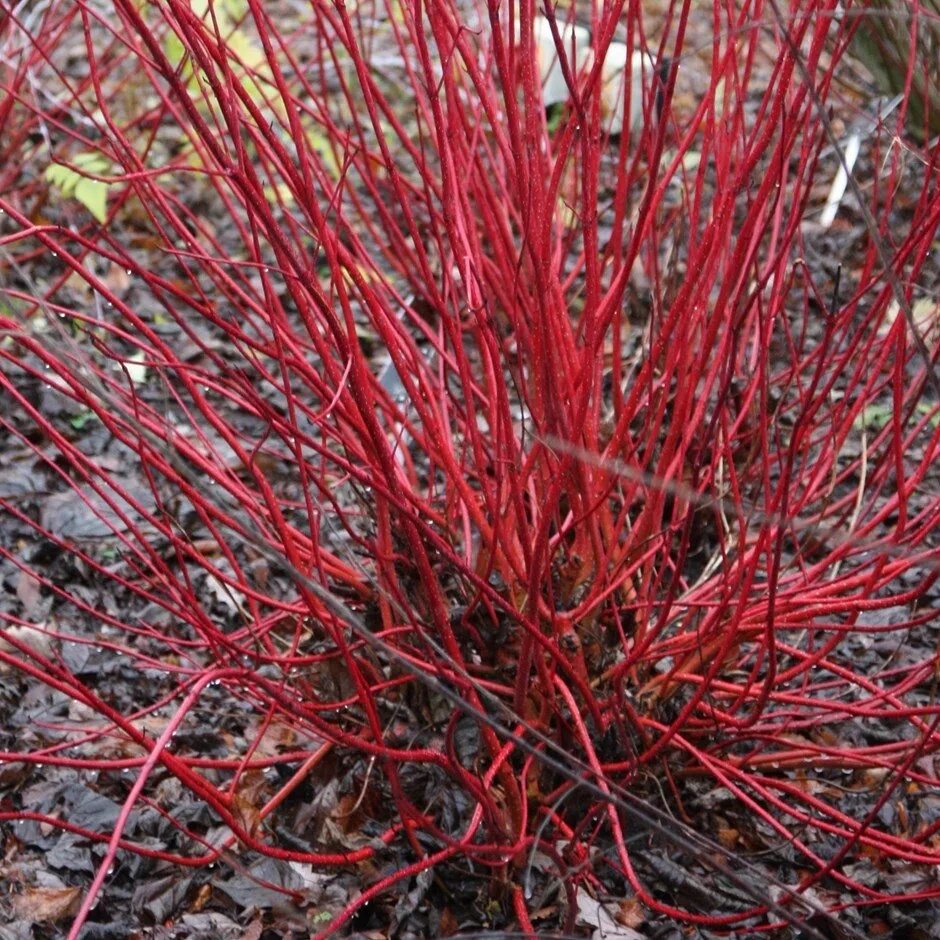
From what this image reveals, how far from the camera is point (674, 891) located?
1.84m

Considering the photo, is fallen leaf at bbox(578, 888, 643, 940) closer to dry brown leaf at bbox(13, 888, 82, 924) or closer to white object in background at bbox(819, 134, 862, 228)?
dry brown leaf at bbox(13, 888, 82, 924)

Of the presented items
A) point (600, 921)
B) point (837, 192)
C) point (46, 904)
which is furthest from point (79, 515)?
point (837, 192)

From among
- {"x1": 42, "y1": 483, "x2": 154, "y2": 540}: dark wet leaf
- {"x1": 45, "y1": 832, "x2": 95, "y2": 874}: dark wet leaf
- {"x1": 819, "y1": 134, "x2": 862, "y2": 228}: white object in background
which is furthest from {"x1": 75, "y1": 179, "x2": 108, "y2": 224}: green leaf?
{"x1": 819, "y1": 134, "x2": 862, "y2": 228}: white object in background

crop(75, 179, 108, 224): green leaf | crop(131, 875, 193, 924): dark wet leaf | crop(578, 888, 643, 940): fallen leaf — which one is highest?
crop(75, 179, 108, 224): green leaf

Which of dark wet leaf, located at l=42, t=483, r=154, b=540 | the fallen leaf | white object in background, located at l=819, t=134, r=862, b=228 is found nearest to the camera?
the fallen leaf

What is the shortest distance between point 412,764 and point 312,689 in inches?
8.5

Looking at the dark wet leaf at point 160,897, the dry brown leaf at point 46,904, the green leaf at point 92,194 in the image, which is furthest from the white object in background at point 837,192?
the dry brown leaf at point 46,904

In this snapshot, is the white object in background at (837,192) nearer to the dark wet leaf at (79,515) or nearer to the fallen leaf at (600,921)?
the dark wet leaf at (79,515)

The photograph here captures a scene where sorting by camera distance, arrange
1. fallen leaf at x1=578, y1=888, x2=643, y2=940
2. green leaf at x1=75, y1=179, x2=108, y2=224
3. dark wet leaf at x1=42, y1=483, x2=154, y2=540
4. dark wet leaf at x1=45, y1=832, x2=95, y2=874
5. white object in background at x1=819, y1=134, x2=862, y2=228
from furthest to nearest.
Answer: white object in background at x1=819, y1=134, x2=862, y2=228 → green leaf at x1=75, y1=179, x2=108, y2=224 → dark wet leaf at x1=42, y1=483, x2=154, y2=540 → dark wet leaf at x1=45, y1=832, x2=95, y2=874 → fallen leaf at x1=578, y1=888, x2=643, y2=940

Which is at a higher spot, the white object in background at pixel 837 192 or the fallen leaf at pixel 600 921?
the white object in background at pixel 837 192

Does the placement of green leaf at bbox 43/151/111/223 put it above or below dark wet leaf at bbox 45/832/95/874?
above

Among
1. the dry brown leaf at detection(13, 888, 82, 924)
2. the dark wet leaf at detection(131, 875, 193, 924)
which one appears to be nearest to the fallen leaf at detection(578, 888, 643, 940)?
the dark wet leaf at detection(131, 875, 193, 924)

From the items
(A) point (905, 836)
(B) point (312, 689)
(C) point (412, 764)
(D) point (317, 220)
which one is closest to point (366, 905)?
(C) point (412, 764)

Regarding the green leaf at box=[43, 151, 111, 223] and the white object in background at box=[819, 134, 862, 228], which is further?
the white object in background at box=[819, 134, 862, 228]
